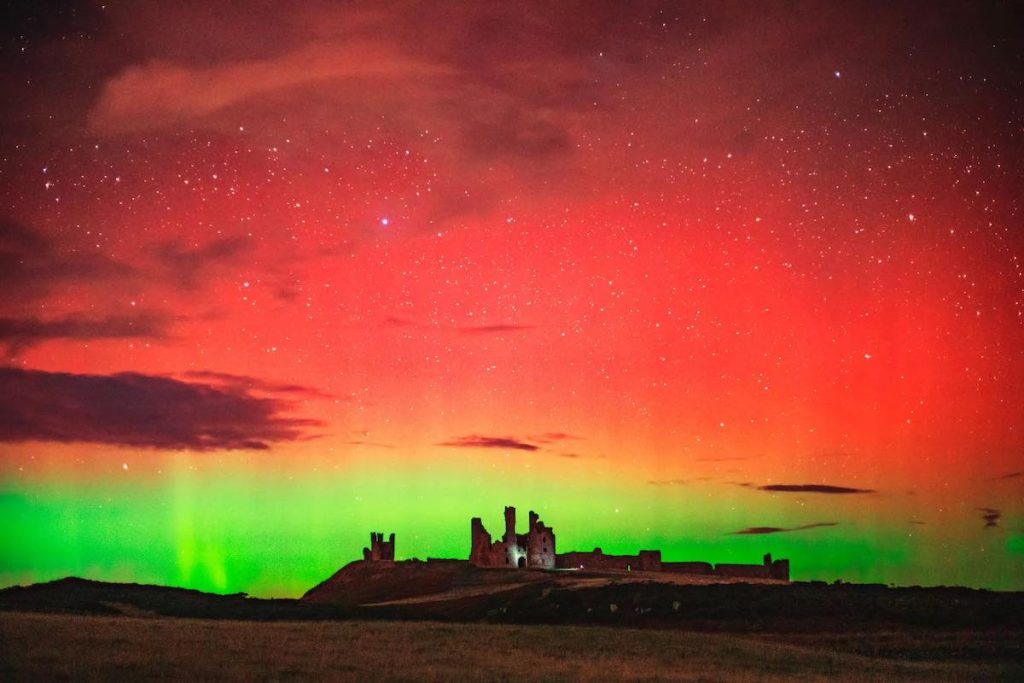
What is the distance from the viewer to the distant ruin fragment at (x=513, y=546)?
112 m

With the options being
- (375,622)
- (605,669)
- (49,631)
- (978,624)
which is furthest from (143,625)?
(978,624)

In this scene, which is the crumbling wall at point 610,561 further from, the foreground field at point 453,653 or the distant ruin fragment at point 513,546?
the foreground field at point 453,653

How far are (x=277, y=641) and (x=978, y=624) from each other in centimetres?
3421

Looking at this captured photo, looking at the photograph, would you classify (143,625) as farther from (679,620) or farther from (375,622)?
(679,620)

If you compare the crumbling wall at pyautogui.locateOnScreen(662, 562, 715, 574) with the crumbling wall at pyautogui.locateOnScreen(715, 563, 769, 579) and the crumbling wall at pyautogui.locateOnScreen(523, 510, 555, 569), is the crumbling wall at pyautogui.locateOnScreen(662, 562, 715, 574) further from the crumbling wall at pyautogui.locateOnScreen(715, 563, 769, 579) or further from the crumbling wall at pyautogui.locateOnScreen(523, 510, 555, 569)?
the crumbling wall at pyautogui.locateOnScreen(523, 510, 555, 569)

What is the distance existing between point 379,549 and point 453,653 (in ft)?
328

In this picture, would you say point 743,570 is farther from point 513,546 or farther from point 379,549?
point 379,549

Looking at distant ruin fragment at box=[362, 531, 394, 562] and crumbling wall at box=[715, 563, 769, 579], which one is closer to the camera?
crumbling wall at box=[715, 563, 769, 579]

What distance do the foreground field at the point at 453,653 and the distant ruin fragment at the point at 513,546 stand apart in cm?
6861

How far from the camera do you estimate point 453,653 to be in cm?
3275

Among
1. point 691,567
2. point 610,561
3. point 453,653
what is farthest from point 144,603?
point 610,561

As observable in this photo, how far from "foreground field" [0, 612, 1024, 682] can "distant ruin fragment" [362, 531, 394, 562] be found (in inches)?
3397

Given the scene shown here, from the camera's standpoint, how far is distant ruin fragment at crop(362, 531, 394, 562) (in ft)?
423

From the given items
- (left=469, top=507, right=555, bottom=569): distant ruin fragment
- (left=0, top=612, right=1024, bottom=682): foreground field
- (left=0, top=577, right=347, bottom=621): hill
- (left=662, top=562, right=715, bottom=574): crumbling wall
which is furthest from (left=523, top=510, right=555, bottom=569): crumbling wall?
(left=0, top=612, right=1024, bottom=682): foreground field
